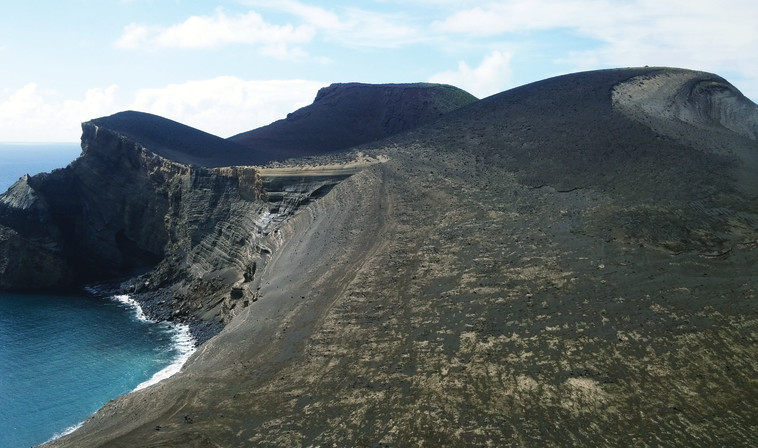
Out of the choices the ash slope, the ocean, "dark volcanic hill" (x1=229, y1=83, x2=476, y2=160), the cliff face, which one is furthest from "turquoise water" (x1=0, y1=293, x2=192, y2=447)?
"dark volcanic hill" (x1=229, y1=83, x2=476, y2=160)

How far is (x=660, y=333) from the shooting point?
21.1 metres

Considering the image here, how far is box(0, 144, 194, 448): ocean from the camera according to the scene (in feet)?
96.1

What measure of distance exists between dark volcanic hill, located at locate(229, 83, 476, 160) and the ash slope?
30.5 metres

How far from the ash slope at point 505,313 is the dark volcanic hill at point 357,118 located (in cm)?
3050

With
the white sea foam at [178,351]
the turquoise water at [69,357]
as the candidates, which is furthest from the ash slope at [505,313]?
the turquoise water at [69,357]

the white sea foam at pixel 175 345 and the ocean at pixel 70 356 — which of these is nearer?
the ocean at pixel 70 356

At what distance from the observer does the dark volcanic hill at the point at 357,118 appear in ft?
233

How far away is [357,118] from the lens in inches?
3063

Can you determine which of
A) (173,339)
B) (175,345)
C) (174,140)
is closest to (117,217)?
(174,140)

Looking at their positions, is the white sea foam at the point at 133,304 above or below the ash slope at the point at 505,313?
below

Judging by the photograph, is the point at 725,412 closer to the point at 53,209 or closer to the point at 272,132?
the point at 53,209

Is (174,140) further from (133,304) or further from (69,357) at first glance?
(69,357)

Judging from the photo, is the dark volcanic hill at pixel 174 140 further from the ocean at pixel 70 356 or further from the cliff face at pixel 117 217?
the ocean at pixel 70 356

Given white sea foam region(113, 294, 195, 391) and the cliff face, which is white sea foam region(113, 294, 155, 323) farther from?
the cliff face
